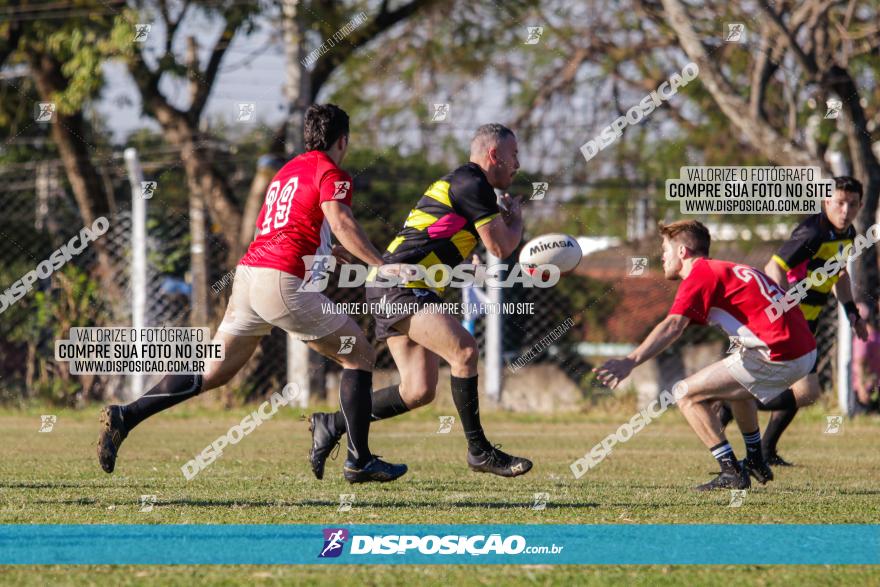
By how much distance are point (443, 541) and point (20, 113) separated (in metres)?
17.1

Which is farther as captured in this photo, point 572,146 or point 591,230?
point 572,146

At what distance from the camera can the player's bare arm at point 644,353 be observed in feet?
18.7

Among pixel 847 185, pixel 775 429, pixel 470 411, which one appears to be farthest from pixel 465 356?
pixel 847 185

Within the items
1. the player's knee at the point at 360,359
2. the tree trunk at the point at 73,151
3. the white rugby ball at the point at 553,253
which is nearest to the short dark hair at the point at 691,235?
the white rugby ball at the point at 553,253

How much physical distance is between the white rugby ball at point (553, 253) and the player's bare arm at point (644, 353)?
1294 mm

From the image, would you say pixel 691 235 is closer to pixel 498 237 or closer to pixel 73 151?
pixel 498 237

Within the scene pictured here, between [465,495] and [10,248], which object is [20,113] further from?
[465,495]

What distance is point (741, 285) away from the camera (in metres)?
7.21

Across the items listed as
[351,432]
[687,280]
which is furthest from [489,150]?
[351,432]

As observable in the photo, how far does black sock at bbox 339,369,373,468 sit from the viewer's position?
7.00 m

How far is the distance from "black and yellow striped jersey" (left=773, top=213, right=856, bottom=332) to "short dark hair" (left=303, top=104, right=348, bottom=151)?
3719 millimetres

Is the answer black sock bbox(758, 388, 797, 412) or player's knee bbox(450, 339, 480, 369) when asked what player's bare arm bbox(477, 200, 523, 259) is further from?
black sock bbox(758, 388, 797, 412)

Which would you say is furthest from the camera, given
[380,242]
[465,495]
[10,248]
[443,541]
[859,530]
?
[10,248]

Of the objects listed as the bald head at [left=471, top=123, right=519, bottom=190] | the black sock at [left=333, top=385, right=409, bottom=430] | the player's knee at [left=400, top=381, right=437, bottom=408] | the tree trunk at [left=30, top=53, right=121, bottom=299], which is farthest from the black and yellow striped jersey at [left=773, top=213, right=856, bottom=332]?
the tree trunk at [left=30, top=53, right=121, bottom=299]
